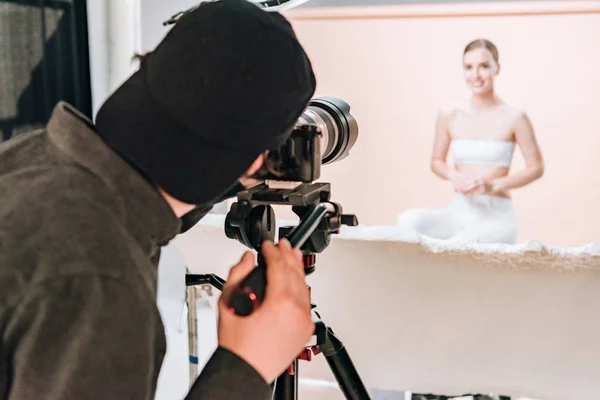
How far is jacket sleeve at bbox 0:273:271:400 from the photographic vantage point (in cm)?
41

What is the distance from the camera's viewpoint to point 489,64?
1220 millimetres

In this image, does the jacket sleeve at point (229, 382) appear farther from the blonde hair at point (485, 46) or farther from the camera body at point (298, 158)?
the blonde hair at point (485, 46)

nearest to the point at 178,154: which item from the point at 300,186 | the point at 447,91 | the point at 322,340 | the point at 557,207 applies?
the point at 300,186

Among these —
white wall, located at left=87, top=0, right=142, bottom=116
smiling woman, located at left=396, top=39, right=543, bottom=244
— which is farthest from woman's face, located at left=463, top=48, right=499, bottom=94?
white wall, located at left=87, top=0, right=142, bottom=116

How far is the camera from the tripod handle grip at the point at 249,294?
54 cm

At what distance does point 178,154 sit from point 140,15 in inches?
39.1

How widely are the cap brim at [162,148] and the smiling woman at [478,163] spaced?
0.86 m

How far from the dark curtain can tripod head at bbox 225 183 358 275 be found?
26.2 inches

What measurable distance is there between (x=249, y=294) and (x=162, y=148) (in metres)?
0.16

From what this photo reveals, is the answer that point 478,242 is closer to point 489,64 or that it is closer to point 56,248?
point 489,64

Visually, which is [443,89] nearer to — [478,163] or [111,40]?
[478,163]

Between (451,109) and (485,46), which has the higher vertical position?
(485,46)

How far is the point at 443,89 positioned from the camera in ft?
4.17

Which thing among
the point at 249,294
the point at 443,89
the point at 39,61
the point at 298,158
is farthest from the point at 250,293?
the point at 39,61
